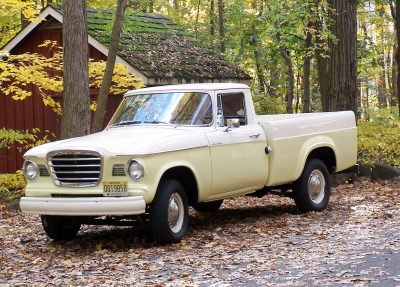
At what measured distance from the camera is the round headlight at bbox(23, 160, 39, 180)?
714cm

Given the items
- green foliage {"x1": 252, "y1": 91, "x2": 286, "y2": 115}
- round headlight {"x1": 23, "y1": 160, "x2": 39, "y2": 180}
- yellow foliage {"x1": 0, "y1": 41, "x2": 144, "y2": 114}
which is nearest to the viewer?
round headlight {"x1": 23, "y1": 160, "x2": 39, "y2": 180}

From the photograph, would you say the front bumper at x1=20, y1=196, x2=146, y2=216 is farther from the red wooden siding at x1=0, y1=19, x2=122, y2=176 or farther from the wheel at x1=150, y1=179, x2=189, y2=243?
the red wooden siding at x1=0, y1=19, x2=122, y2=176

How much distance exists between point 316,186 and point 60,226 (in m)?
4.34

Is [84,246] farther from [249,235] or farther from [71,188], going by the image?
[249,235]

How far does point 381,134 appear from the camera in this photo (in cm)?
1525

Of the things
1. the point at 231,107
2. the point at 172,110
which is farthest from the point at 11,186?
the point at 231,107

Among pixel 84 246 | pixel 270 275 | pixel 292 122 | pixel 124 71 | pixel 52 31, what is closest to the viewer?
pixel 270 275

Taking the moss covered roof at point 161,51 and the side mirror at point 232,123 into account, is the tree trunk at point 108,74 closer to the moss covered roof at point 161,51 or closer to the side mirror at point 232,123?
the moss covered roof at point 161,51

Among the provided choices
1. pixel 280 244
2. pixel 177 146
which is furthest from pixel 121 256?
pixel 280 244

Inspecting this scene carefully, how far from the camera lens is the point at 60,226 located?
7.64 m

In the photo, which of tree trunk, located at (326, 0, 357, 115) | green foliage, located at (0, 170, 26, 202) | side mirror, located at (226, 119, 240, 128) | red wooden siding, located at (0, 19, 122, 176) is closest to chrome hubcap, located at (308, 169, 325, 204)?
side mirror, located at (226, 119, 240, 128)

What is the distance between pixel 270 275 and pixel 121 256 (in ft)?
6.66

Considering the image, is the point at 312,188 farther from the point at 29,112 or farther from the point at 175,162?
the point at 29,112

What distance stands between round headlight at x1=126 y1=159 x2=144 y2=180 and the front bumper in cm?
26
